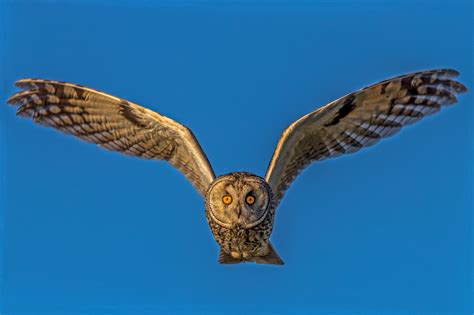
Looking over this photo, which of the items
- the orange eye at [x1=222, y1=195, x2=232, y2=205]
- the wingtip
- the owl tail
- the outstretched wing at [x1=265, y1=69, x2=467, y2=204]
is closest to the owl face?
the orange eye at [x1=222, y1=195, x2=232, y2=205]

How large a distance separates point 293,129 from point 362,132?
1144 millimetres

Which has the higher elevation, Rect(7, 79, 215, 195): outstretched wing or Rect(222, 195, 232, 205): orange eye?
Rect(7, 79, 215, 195): outstretched wing

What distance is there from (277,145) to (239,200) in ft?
3.37

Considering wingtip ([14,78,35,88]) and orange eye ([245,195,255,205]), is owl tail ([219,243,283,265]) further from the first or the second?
wingtip ([14,78,35,88])

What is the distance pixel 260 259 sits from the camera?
9.77 meters

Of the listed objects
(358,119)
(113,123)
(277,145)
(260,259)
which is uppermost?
(113,123)

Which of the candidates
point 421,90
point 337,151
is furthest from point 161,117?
point 421,90

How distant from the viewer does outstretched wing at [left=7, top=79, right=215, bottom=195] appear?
33.0 feet

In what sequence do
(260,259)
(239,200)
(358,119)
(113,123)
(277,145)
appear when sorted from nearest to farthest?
(239,200) < (260,259) < (277,145) < (358,119) < (113,123)

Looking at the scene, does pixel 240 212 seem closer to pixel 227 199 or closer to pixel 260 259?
pixel 227 199

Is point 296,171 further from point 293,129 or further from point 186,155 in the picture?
point 186,155

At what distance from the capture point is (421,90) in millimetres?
10039

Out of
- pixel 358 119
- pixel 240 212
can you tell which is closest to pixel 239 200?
pixel 240 212

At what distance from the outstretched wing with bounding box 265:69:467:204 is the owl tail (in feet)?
2.53
